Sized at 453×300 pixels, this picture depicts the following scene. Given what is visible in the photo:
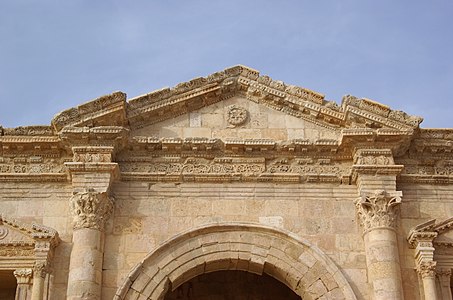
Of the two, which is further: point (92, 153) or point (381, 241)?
point (92, 153)

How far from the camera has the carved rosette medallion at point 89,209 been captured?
15.9 meters

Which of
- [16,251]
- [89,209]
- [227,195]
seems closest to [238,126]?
[227,195]

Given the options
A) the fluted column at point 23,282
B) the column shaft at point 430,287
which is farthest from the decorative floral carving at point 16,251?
the column shaft at point 430,287

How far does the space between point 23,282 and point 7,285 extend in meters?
1.25

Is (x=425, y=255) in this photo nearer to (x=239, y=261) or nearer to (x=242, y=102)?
(x=239, y=261)

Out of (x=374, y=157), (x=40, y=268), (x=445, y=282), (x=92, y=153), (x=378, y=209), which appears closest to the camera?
(x=40, y=268)

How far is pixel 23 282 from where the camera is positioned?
1567 cm

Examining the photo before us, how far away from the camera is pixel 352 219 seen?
16328 mm

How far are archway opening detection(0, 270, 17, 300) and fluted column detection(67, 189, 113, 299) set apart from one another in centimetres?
136

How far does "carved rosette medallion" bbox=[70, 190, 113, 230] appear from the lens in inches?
624

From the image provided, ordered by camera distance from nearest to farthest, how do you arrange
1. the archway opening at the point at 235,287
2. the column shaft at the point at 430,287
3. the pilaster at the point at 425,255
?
the column shaft at the point at 430,287 → the pilaster at the point at 425,255 → the archway opening at the point at 235,287

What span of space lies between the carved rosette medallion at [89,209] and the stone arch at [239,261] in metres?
1.13

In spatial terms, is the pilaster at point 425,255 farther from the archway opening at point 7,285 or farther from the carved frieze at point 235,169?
the archway opening at point 7,285

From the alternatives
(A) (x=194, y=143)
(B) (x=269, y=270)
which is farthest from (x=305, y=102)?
(B) (x=269, y=270)
